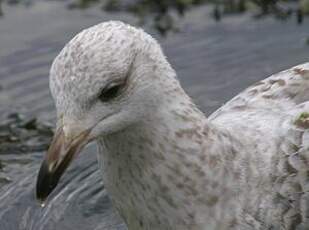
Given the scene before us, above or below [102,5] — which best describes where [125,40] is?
above

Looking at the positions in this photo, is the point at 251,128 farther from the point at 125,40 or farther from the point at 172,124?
the point at 125,40

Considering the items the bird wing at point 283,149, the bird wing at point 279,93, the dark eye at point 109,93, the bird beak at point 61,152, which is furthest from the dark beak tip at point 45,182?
the bird wing at point 279,93

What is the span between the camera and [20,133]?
6801mm

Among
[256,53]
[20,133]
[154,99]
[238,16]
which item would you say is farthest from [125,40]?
[238,16]

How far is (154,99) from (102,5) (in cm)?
476

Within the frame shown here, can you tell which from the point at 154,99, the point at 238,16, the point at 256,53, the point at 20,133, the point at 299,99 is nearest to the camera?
the point at 154,99

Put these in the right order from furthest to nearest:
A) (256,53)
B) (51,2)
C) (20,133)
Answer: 1. (51,2)
2. (256,53)
3. (20,133)

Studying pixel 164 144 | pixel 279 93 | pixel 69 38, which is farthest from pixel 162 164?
pixel 69 38

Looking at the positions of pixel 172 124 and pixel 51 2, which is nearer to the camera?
pixel 172 124

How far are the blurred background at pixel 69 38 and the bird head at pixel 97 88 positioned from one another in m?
1.80

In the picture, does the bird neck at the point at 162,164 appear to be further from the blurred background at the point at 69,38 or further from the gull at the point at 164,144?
the blurred background at the point at 69,38

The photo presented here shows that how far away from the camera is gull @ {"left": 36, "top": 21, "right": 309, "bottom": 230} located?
376 cm

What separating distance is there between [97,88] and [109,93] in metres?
0.08

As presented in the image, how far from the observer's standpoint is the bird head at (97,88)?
3.71m
